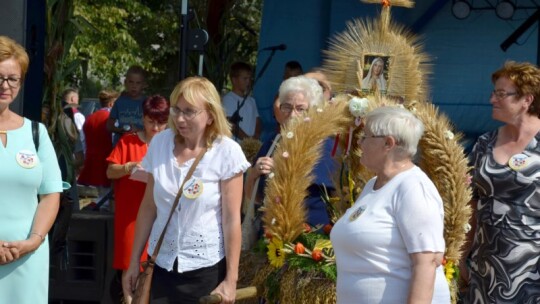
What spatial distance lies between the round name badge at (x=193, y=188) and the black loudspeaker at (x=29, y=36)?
2468 millimetres

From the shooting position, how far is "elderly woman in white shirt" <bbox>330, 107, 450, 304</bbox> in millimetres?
3900

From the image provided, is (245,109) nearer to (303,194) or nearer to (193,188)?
(303,194)

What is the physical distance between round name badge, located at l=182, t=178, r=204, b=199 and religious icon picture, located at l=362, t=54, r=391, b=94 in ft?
3.58

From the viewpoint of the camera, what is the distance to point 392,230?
396cm

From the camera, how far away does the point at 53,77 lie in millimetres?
7949

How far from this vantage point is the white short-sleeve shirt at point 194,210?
473cm

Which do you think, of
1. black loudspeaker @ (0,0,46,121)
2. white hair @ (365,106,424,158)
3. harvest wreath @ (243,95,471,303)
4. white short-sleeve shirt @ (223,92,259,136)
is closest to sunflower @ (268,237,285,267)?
harvest wreath @ (243,95,471,303)

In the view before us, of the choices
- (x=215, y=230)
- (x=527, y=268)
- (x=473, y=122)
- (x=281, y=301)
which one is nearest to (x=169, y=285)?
(x=215, y=230)

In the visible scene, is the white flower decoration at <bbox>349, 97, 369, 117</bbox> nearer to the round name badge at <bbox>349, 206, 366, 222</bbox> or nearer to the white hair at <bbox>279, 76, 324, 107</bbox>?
the white hair at <bbox>279, 76, 324, 107</bbox>

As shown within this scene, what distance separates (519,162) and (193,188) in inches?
66.6

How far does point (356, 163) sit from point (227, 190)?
0.82m

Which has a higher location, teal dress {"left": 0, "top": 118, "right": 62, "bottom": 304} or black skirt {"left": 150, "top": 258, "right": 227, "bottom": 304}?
teal dress {"left": 0, "top": 118, "right": 62, "bottom": 304}

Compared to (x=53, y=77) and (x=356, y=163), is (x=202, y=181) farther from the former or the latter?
(x=53, y=77)

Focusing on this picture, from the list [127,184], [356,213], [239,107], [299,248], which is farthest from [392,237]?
[239,107]
